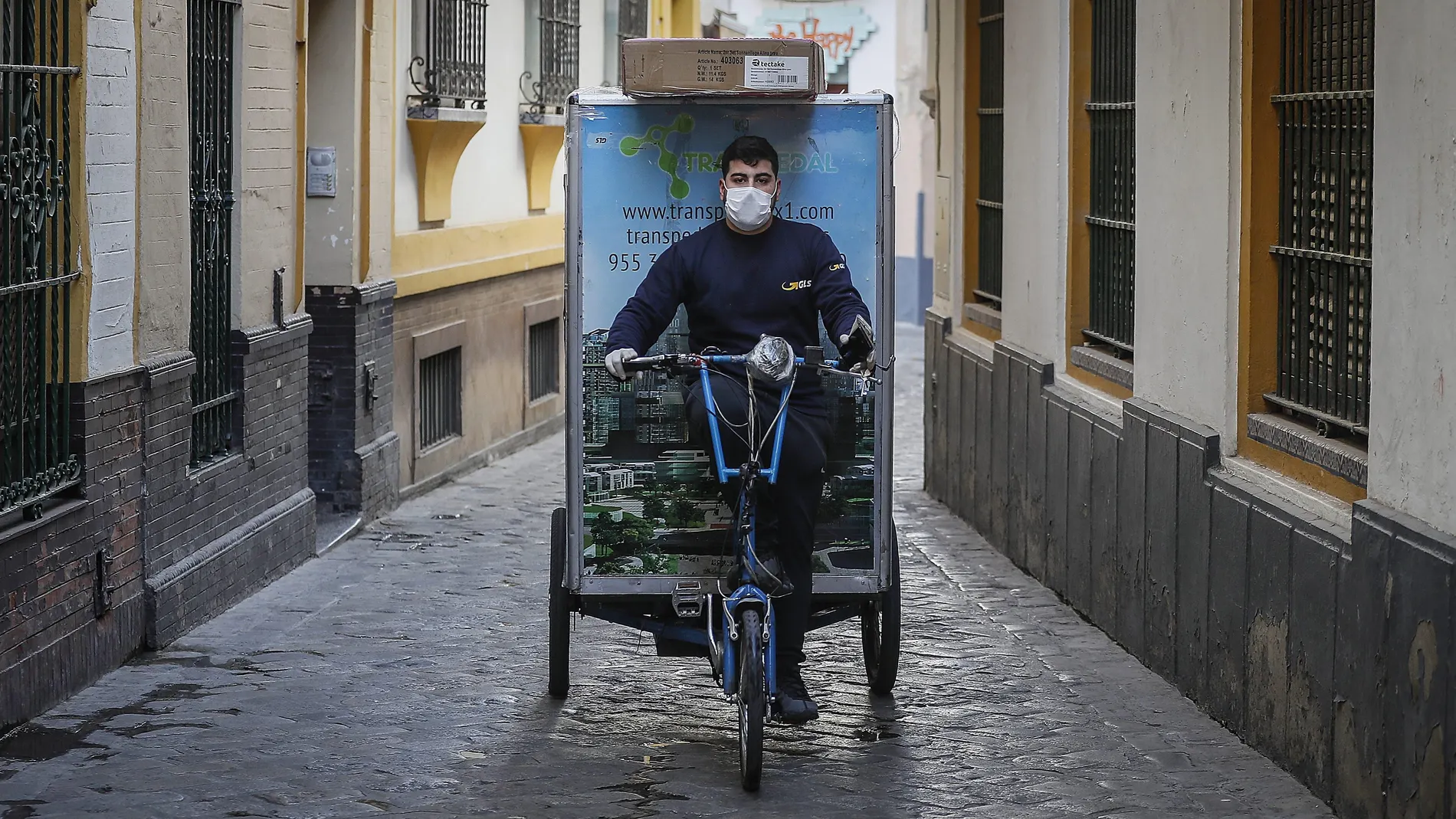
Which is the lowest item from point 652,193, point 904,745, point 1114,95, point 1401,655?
point 904,745

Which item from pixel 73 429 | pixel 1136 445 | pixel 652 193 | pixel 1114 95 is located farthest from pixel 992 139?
pixel 73 429

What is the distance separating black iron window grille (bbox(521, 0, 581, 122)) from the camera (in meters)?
17.0

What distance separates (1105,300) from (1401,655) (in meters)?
4.51

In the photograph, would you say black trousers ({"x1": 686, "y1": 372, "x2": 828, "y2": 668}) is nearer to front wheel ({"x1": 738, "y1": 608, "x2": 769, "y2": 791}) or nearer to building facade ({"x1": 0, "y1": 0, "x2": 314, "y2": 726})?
front wheel ({"x1": 738, "y1": 608, "x2": 769, "y2": 791})

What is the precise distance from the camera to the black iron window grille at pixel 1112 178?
955 centimetres

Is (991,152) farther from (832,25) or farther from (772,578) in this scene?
(832,25)

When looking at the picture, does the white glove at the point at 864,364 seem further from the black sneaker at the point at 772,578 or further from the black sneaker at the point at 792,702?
the black sneaker at the point at 792,702

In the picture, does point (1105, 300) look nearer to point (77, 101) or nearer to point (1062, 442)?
point (1062, 442)

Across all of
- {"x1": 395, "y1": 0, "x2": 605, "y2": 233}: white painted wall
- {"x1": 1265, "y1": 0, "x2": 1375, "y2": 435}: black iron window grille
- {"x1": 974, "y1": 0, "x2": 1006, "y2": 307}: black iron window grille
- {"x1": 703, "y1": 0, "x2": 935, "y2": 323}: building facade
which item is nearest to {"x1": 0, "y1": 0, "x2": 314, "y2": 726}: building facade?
{"x1": 395, "y1": 0, "x2": 605, "y2": 233}: white painted wall

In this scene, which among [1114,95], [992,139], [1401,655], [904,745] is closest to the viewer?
[1401,655]

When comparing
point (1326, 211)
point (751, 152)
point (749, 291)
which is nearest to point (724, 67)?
point (751, 152)

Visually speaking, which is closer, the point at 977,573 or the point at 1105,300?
the point at 1105,300

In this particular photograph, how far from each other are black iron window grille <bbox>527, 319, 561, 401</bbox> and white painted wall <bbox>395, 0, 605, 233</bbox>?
126 cm

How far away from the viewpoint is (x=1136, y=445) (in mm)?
8586
